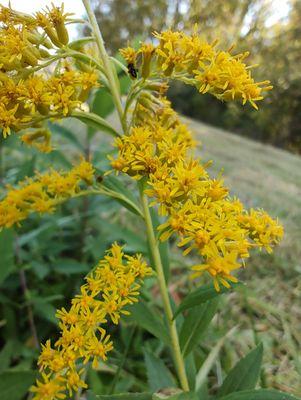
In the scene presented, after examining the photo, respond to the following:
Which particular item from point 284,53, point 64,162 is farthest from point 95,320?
point 284,53

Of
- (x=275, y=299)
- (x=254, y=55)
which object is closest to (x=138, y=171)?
(x=275, y=299)

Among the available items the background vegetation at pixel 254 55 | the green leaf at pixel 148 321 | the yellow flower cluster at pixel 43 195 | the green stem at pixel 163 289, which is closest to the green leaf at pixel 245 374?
the green stem at pixel 163 289

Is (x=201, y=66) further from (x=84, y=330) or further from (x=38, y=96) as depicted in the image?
(x=84, y=330)

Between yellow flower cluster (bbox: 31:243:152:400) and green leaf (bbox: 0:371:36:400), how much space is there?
1.05 ft

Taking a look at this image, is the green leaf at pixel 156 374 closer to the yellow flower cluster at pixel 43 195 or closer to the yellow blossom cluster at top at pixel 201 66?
the yellow flower cluster at pixel 43 195

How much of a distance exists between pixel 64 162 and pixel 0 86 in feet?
3.78

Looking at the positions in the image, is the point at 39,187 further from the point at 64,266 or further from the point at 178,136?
the point at 64,266

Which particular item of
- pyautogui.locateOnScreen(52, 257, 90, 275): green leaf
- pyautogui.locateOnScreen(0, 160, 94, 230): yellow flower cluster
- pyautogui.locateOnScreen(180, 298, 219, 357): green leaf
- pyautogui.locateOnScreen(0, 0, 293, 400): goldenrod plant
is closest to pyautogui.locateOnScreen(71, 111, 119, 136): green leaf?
pyautogui.locateOnScreen(0, 0, 293, 400): goldenrod plant

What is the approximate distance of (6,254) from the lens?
180cm

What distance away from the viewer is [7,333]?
195 centimetres

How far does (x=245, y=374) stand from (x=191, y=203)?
2.04ft

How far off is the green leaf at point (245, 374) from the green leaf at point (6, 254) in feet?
3.21

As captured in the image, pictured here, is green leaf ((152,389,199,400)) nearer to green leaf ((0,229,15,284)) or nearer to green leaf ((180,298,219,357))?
green leaf ((180,298,219,357))

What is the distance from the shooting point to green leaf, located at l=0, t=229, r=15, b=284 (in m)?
1.79
